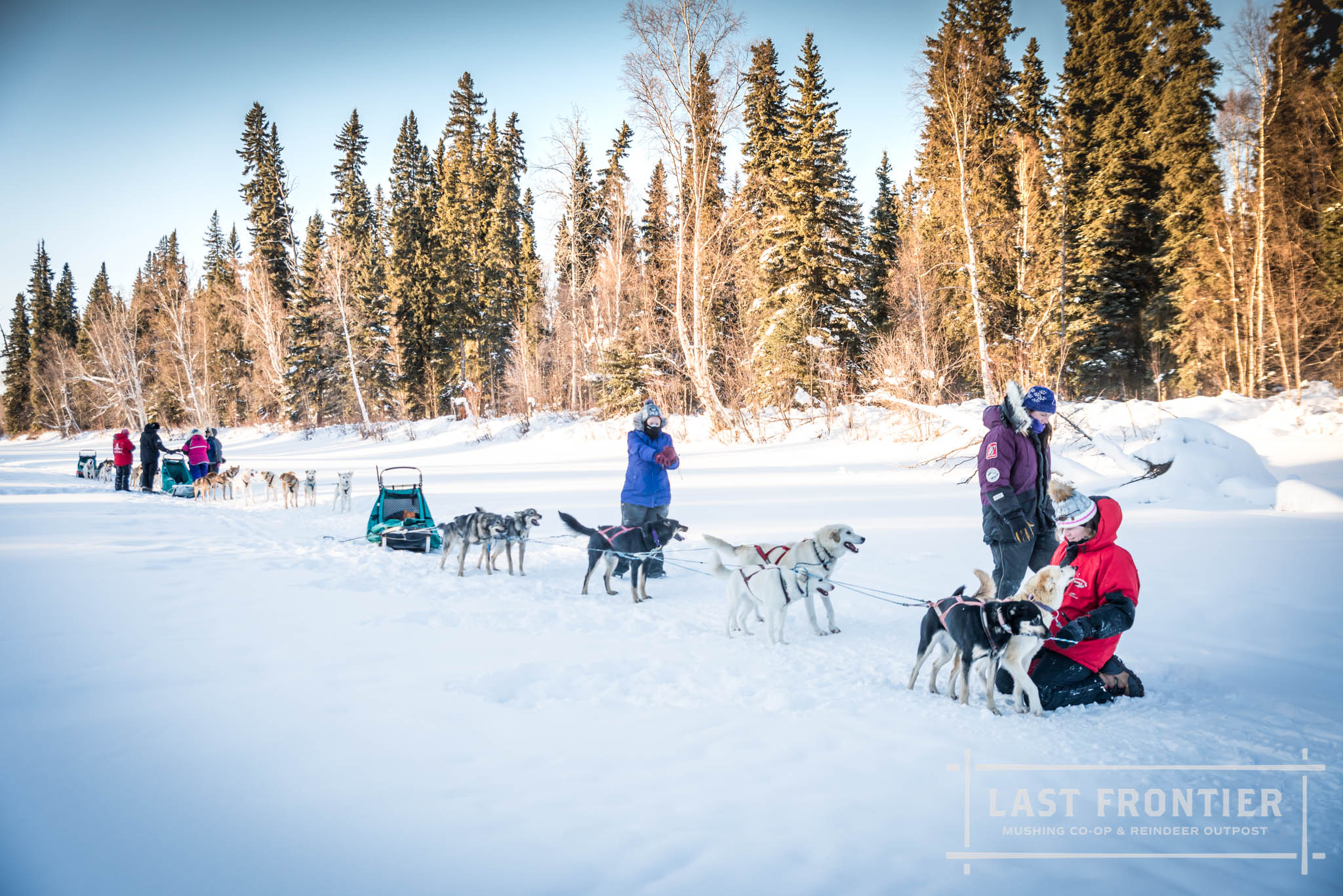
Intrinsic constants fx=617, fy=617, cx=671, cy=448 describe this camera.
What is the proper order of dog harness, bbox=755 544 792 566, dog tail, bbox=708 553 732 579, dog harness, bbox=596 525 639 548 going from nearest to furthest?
dog harness, bbox=755 544 792 566, dog tail, bbox=708 553 732 579, dog harness, bbox=596 525 639 548

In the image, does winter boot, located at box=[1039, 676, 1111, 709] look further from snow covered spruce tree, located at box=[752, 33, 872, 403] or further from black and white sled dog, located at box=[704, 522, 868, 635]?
snow covered spruce tree, located at box=[752, 33, 872, 403]

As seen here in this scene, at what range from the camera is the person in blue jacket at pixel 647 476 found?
6.29m

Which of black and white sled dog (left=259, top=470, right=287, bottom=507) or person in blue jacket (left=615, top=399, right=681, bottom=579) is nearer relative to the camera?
person in blue jacket (left=615, top=399, right=681, bottom=579)

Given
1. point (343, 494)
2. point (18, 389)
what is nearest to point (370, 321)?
point (343, 494)

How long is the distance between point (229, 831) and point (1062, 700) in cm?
380

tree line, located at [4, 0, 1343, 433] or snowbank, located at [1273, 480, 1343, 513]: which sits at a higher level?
tree line, located at [4, 0, 1343, 433]

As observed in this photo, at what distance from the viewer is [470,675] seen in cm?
372

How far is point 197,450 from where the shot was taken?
14.1 m

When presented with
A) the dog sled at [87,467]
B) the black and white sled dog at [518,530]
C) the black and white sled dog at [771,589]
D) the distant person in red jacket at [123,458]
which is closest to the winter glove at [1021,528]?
the black and white sled dog at [771,589]

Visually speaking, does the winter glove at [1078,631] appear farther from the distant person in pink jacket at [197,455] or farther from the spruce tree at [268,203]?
the spruce tree at [268,203]

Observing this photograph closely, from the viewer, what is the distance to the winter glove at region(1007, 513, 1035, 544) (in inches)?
153

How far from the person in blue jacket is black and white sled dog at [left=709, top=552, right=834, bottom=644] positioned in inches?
66.5

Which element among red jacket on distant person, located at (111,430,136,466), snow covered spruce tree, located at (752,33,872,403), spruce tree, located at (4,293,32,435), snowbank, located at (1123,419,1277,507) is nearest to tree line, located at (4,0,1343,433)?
snow covered spruce tree, located at (752,33,872,403)

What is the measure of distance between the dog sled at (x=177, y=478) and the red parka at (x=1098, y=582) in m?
16.5
